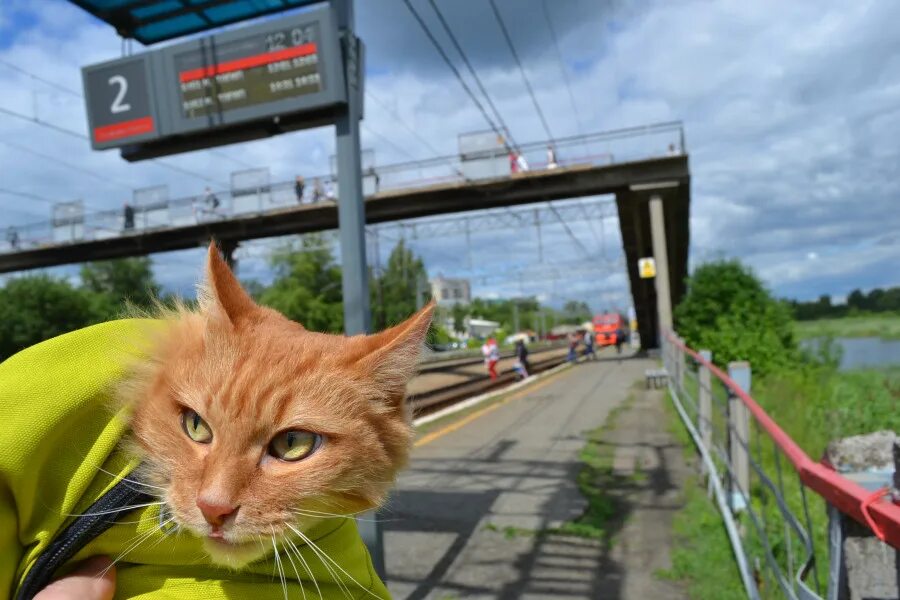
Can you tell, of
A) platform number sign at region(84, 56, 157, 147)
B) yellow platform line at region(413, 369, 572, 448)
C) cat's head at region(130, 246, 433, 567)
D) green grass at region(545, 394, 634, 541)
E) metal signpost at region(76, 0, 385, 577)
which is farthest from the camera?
yellow platform line at region(413, 369, 572, 448)

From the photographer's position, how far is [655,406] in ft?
40.7

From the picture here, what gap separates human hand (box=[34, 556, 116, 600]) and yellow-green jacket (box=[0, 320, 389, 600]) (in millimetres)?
21

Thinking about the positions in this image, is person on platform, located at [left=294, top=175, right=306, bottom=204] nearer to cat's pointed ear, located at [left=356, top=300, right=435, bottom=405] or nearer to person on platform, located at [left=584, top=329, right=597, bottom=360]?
person on platform, located at [left=584, top=329, right=597, bottom=360]

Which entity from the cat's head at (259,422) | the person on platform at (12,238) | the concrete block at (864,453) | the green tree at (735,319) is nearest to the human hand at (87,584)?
the cat's head at (259,422)

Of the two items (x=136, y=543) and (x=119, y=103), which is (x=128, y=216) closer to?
(x=119, y=103)

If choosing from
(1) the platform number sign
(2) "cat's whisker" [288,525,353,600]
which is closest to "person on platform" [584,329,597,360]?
(1) the platform number sign

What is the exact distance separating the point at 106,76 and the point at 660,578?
6511mm

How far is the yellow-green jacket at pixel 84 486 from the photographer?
3.13 ft

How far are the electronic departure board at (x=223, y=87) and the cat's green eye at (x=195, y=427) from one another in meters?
2.69

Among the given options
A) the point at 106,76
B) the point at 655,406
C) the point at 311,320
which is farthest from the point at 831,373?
the point at 311,320

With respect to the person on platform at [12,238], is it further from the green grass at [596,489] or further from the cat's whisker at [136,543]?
the cat's whisker at [136,543]

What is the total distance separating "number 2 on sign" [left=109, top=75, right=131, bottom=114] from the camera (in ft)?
18.3

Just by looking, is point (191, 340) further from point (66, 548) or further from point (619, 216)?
point (619, 216)

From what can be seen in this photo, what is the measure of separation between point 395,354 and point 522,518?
16.1 ft
